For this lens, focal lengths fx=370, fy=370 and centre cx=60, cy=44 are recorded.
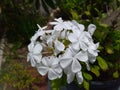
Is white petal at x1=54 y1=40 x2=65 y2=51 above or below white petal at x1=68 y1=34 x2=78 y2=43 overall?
below

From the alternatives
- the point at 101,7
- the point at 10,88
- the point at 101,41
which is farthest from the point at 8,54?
the point at 101,41

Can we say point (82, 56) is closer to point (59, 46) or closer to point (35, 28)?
point (59, 46)

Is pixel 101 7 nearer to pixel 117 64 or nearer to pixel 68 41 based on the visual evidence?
pixel 117 64

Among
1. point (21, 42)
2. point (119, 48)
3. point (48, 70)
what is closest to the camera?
point (48, 70)

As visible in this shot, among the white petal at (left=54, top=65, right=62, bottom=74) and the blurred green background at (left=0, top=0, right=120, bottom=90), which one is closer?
the white petal at (left=54, top=65, right=62, bottom=74)

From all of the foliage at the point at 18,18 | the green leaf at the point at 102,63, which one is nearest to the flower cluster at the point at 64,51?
the green leaf at the point at 102,63

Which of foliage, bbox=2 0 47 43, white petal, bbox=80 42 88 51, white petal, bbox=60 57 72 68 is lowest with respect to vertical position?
white petal, bbox=60 57 72 68

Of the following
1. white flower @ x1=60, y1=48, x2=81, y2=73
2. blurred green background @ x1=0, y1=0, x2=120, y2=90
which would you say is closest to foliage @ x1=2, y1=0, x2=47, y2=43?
blurred green background @ x1=0, y1=0, x2=120, y2=90

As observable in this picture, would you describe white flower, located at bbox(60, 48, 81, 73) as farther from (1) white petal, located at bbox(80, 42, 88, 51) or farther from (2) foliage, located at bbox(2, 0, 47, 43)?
(2) foliage, located at bbox(2, 0, 47, 43)

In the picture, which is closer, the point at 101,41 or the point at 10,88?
the point at 101,41
